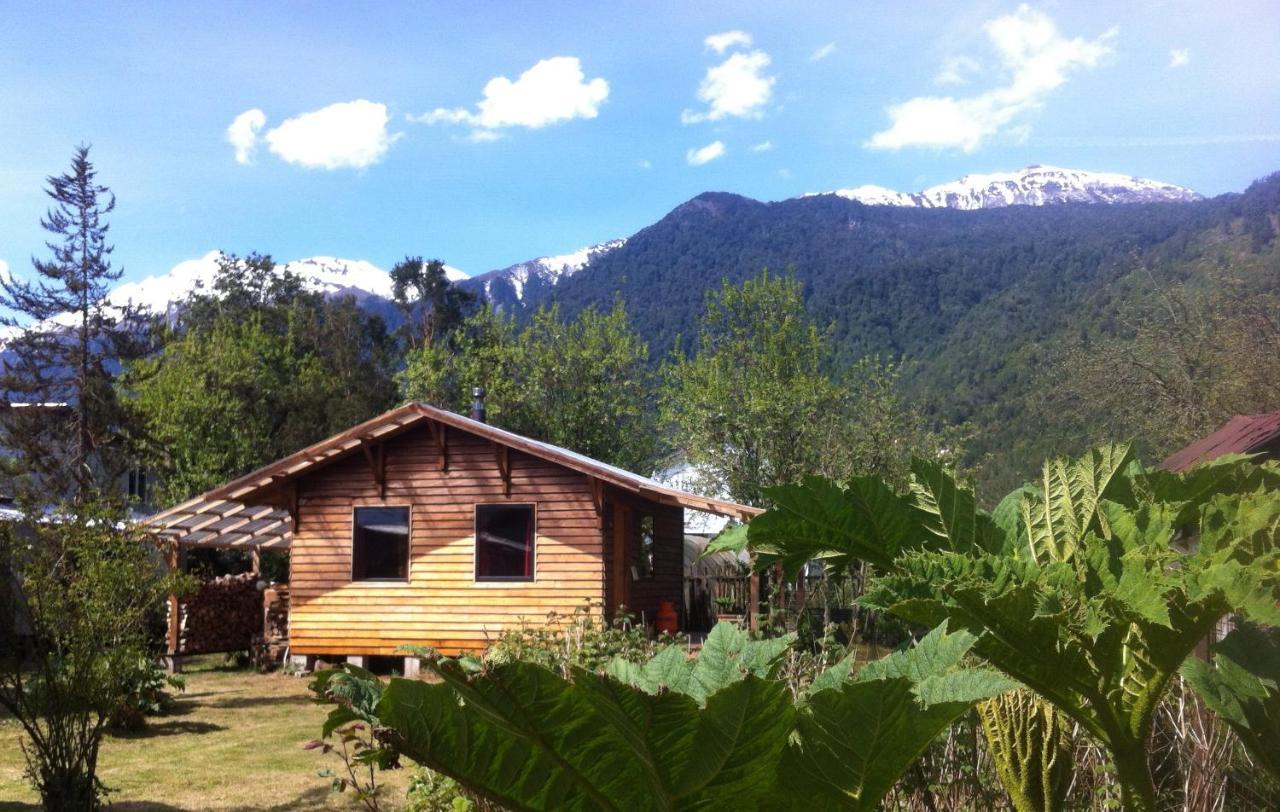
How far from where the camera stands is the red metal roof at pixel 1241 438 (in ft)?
22.7

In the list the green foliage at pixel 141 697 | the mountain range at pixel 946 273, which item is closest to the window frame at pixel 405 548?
the green foliage at pixel 141 697

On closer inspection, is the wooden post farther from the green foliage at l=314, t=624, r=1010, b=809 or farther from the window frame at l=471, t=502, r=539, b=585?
the green foliage at l=314, t=624, r=1010, b=809

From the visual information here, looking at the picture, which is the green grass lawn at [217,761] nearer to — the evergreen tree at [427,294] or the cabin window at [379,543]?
the cabin window at [379,543]

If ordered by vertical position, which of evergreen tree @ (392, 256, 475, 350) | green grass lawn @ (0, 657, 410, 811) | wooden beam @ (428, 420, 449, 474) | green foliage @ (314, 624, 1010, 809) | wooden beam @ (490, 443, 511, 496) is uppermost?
evergreen tree @ (392, 256, 475, 350)

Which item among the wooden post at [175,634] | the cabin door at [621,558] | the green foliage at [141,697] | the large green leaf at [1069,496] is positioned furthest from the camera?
the wooden post at [175,634]

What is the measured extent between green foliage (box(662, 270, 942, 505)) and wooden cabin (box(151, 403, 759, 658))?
444 inches

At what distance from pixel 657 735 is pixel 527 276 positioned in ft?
553

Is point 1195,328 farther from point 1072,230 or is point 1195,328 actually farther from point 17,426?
point 1072,230

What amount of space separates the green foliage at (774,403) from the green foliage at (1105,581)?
2649cm

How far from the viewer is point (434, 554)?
17.5 m

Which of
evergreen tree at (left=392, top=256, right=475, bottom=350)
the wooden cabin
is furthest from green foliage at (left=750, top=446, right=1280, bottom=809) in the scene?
evergreen tree at (left=392, top=256, right=475, bottom=350)

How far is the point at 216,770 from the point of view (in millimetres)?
10461

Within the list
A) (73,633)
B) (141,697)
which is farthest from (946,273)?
(73,633)

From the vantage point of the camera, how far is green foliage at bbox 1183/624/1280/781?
1543 mm
